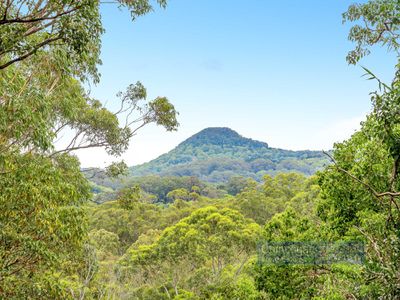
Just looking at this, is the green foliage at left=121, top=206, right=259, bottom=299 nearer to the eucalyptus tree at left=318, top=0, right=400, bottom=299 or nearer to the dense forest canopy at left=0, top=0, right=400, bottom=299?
the dense forest canopy at left=0, top=0, right=400, bottom=299

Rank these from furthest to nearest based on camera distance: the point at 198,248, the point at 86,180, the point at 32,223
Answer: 1. the point at 198,248
2. the point at 86,180
3. the point at 32,223

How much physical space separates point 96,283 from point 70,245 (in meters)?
12.6

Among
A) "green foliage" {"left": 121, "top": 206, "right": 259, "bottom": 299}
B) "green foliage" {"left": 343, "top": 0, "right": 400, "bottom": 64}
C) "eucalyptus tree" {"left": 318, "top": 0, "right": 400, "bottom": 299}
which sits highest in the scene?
"green foliage" {"left": 343, "top": 0, "right": 400, "bottom": 64}

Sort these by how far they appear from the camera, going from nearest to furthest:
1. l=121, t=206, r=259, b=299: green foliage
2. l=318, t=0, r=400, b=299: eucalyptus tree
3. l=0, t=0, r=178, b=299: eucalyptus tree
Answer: l=318, t=0, r=400, b=299: eucalyptus tree < l=0, t=0, r=178, b=299: eucalyptus tree < l=121, t=206, r=259, b=299: green foliage

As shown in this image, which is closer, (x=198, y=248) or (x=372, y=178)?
(x=372, y=178)

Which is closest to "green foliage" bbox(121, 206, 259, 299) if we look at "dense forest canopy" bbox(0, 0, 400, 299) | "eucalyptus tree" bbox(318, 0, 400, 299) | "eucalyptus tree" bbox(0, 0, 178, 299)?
"dense forest canopy" bbox(0, 0, 400, 299)

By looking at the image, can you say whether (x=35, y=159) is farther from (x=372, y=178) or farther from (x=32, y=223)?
(x=372, y=178)

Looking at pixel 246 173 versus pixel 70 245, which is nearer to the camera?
pixel 70 245

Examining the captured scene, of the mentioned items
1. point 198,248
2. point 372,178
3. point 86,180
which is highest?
point 86,180

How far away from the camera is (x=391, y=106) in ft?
11.0

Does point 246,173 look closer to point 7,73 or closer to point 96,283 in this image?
point 96,283

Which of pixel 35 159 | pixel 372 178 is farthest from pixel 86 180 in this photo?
pixel 372 178

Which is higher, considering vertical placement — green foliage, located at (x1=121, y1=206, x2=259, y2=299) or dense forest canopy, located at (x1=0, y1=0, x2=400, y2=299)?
dense forest canopy, located at (x1=0, y1=0, x2=400, y2=299)

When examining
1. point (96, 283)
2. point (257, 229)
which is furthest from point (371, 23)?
point (96, 283)
